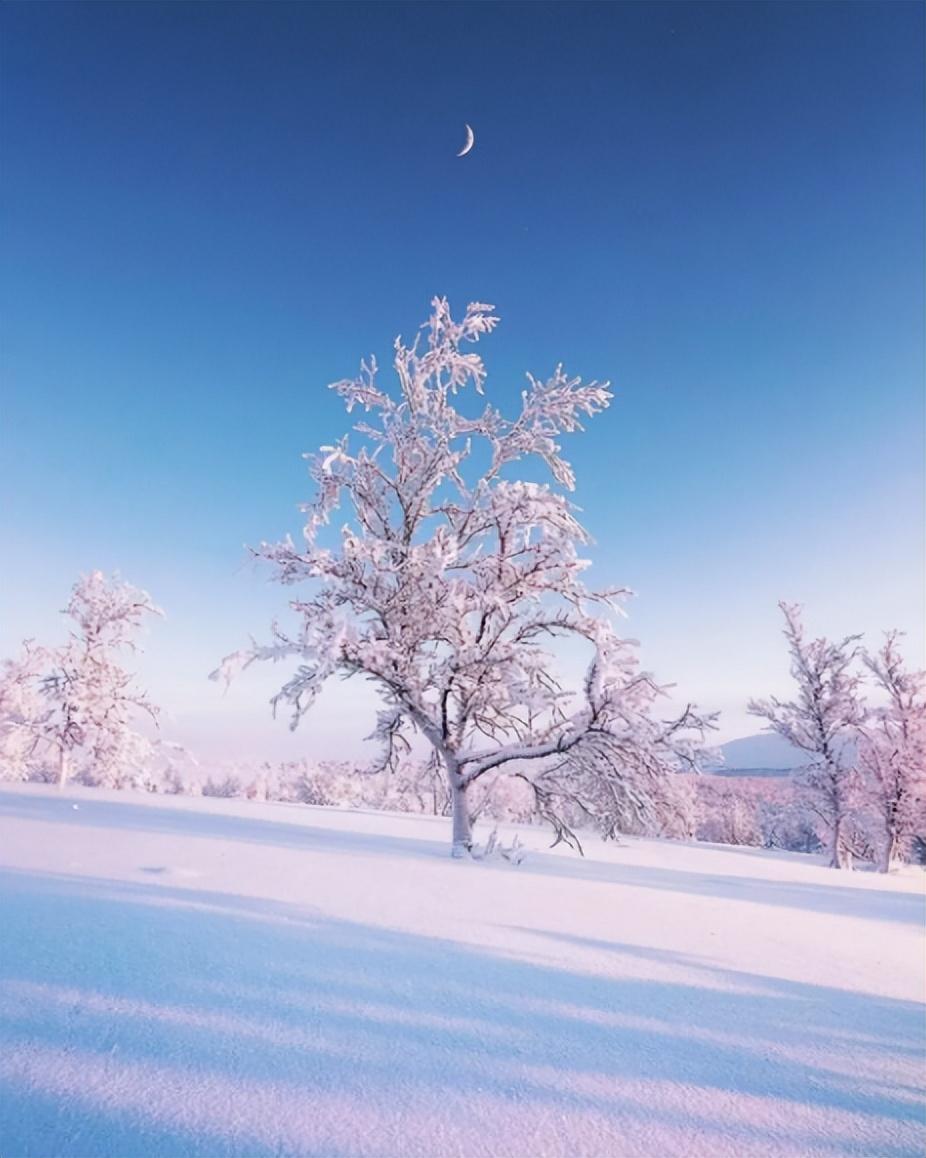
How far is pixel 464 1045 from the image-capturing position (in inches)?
93.9

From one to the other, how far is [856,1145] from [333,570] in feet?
25.0

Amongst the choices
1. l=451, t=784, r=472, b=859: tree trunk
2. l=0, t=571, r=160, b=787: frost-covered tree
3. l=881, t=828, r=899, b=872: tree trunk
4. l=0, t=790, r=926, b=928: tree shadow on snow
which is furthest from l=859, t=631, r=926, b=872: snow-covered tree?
l=0, t=571, r=160, b=787: frost-covered tree

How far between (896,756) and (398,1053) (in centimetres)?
2528

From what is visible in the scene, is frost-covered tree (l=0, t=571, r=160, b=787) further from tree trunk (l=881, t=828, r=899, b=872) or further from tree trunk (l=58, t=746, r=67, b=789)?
tree trunk (l=881, t=828, r=899, b=872)

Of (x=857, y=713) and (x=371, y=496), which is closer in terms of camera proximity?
(x=371, y=496)

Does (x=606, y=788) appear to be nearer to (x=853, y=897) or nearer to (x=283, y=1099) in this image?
(x=853, y=897)

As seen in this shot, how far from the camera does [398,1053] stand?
2271 millimetres

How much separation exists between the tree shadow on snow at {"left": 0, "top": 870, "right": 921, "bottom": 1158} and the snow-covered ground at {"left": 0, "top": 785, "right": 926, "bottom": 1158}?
0.03 feet

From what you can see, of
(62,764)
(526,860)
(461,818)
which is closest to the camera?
(526,860)

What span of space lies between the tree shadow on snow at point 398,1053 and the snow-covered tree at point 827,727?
2134 cm

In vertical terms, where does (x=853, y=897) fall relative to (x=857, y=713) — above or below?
below

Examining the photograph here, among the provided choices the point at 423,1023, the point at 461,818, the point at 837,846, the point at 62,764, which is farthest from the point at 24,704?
the point at 837,846

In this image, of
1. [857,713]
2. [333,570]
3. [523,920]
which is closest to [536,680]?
[333,570]

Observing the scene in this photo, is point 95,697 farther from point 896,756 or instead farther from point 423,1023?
point 896,756
